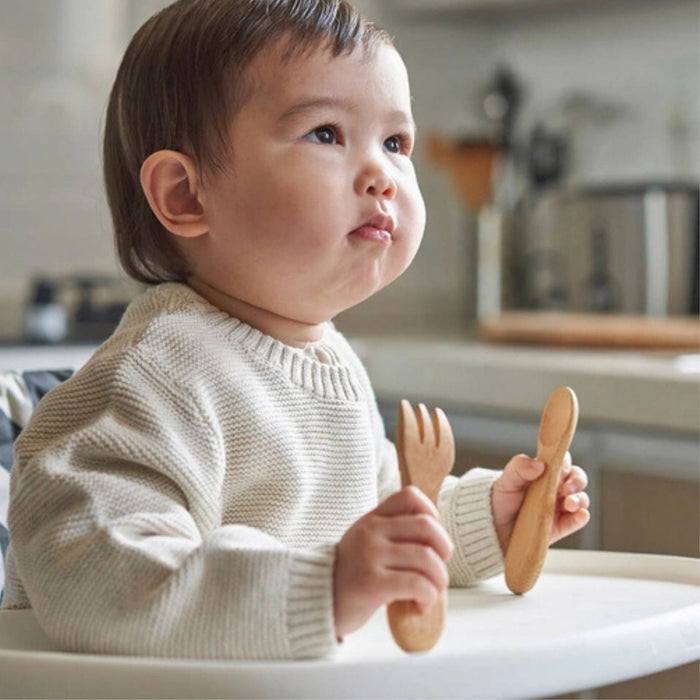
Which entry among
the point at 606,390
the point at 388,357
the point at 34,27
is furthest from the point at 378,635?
the point at 34,27

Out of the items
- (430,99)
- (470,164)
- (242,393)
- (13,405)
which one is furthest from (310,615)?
(430,99)

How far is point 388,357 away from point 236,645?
4.79ft

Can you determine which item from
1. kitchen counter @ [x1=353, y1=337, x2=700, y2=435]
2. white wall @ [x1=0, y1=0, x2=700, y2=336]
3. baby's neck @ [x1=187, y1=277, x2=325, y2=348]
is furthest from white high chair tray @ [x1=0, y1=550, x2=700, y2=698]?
white wall @ [x1=0, y1=0, x2=700, y2=336]

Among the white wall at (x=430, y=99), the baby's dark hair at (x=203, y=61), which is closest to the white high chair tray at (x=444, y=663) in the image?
the baby's dark hair at (x=203, y=61)

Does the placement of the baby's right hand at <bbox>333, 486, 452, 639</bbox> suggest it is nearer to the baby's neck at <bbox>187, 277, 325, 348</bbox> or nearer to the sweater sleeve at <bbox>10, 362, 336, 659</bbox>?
the sweater sleeve at <bbox>10, 362, 336, 659</bbox>

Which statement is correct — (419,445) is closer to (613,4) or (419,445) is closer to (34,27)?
(34,27)

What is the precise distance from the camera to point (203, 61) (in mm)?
864

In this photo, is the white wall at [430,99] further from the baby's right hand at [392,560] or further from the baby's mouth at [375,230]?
the baby's right hand at [392,560]

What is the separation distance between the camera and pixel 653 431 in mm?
1780

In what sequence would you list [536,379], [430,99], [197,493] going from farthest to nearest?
[430,99]
[536,379]
[197,493]

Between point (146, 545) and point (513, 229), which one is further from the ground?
point (146, 545)

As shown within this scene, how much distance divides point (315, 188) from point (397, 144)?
0.10 m

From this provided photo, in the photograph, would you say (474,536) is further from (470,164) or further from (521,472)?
(470,164)

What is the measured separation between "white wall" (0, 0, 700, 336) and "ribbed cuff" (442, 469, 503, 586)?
1.24 metres
